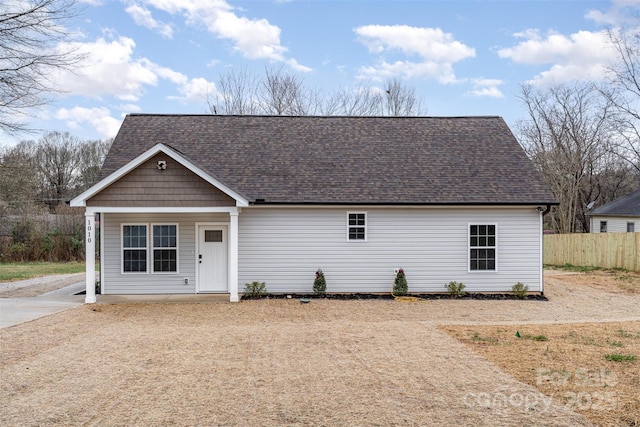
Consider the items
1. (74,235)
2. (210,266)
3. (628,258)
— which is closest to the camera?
(210,266)

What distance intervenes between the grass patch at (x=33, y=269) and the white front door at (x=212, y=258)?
987 centimetres

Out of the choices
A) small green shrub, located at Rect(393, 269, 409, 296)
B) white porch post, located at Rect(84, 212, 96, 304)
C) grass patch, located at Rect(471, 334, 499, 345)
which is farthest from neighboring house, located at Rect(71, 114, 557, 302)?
grass patch, located at Rect(471, 334, 499, 345)

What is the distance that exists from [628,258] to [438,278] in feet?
43.4

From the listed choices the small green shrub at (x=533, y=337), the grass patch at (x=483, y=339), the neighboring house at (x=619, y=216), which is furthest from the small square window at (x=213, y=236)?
the neighboring house at (x=619, y=216)

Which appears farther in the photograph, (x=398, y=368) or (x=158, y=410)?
(x=398, y=368)

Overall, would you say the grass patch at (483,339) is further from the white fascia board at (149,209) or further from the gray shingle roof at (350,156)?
the white fascia board at (149,209)

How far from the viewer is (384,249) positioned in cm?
1642

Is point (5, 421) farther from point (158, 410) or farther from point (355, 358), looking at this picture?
point (355, 358)

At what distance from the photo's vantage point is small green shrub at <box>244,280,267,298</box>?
16000 millimetres

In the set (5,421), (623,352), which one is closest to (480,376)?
(623,352)

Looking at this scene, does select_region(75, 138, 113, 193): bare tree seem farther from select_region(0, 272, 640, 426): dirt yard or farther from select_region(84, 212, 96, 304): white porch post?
select_region(0, 272, 640, 426): dirt yard

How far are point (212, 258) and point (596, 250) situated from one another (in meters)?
19.5

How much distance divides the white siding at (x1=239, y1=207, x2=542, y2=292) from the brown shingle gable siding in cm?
182

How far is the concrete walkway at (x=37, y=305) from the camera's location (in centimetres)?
1223
